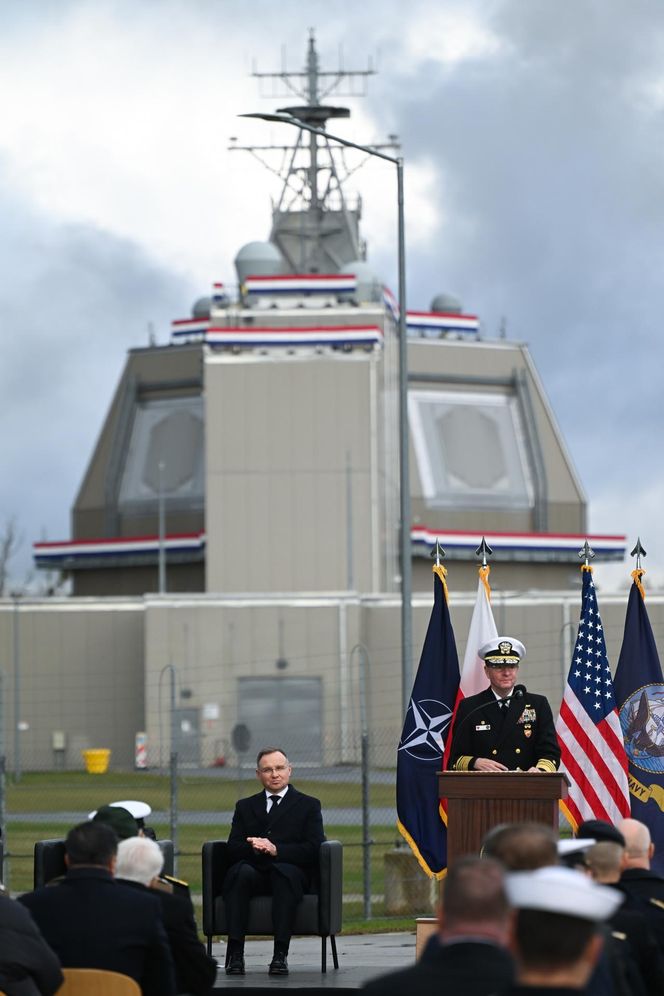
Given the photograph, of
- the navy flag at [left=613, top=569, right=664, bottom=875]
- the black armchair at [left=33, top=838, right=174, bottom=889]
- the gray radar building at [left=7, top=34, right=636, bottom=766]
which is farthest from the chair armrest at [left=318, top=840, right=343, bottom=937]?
the gray radar building at [left=7, top=34, right=636, bottom=766]

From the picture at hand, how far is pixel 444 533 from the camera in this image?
61781mm

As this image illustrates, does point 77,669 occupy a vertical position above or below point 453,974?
above

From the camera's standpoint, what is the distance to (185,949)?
928 centimetres

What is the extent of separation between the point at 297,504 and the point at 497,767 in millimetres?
42567

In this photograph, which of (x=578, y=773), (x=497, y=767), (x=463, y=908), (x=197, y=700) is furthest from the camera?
(x=197, y=700)

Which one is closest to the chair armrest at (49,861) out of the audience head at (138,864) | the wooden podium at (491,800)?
the audience head at (138,864)

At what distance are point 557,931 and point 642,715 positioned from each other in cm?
1056

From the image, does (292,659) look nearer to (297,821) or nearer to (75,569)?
(75,569)

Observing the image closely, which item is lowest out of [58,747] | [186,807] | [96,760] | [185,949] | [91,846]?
[186,807]

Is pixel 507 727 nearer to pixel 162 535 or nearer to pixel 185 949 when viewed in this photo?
pixel 185 949

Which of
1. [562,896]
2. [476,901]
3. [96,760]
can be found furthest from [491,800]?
[96,760]

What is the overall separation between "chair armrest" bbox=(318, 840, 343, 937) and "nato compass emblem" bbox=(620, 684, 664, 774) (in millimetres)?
3146

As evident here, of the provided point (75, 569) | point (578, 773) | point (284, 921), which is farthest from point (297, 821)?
point (75, 569)

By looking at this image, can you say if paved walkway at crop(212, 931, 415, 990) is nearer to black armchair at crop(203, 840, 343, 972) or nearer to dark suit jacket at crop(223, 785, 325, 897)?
black armchair at crop(203, 840, 343, 972)
